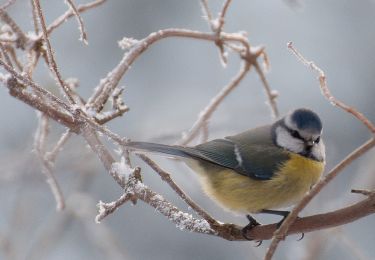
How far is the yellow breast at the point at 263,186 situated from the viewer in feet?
7.34

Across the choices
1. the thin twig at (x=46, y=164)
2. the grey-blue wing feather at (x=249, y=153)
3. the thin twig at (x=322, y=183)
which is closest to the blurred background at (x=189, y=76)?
the grey-blue wing feather at (x=249, y=153)

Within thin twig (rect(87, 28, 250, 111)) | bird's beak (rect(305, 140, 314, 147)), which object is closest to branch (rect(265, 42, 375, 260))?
thin twig (rect(87, 28, 250, 111))

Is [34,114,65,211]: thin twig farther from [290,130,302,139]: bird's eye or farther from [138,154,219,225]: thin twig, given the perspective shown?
[290,130,302,139]: bird's eye

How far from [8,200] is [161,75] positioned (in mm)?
2946

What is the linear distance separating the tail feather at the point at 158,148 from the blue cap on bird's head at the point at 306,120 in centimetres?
43

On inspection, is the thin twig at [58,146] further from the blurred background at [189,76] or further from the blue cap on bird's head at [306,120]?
the blurred background at [189,76]

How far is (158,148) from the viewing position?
1.96 m

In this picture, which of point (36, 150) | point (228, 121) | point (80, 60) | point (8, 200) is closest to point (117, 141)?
point (36, 150)

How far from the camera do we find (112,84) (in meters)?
1.79

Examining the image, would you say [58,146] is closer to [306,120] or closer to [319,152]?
[306,120]

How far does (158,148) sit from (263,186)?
0.50 meters

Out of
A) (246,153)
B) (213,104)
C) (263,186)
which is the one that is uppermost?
(213,104)

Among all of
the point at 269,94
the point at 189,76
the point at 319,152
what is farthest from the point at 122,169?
the point at 189,76

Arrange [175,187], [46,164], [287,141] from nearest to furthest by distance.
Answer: [175,187] → [46,164] → [287,141]
